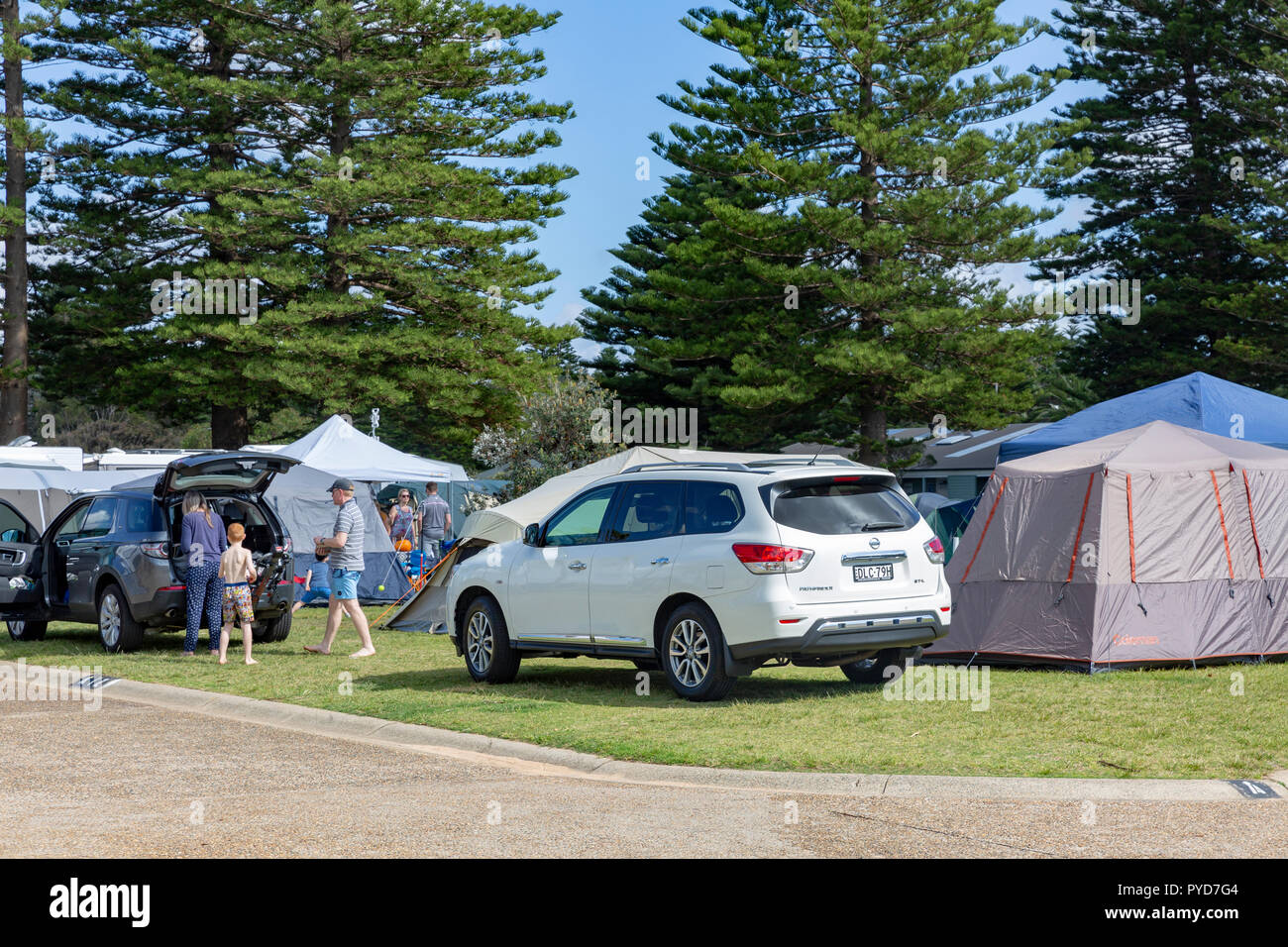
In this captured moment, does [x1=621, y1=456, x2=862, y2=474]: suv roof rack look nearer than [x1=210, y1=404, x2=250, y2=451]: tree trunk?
Yes

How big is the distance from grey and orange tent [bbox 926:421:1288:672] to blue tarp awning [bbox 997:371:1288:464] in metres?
5.53

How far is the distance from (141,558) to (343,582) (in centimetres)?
264

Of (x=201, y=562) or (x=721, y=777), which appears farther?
(x=201, y=562)

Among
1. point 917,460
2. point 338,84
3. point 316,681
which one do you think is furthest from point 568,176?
point 316,681

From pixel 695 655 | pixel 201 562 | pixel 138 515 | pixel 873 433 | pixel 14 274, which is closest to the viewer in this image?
pixel 695 655

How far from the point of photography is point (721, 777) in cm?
834

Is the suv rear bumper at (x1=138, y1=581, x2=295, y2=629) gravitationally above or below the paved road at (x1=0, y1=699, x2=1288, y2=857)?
above

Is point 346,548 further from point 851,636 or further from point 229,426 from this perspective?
point 229,426

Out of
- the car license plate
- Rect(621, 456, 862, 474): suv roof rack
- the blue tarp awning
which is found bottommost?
the car license plate

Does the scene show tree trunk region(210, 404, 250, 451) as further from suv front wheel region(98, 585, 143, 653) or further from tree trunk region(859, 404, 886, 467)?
suv front wheel region(98, 585, 143, 653)

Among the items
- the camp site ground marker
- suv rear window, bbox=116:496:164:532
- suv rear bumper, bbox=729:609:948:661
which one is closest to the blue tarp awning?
suv rear bumper, bbox=729:609:948:661

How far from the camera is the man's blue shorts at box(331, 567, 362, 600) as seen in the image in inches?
586

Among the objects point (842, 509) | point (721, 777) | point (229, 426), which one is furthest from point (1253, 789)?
point (229, 426)

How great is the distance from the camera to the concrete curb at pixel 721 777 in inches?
303
